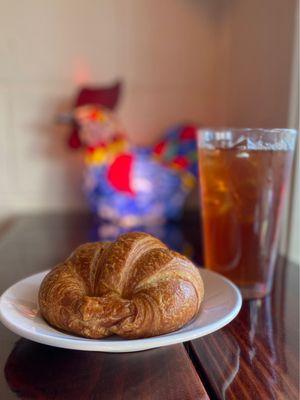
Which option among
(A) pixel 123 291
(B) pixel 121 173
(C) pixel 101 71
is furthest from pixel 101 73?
(A) pixel 123 291

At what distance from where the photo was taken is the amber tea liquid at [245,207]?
21.1 inches

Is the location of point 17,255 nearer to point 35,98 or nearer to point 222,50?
point 35,98

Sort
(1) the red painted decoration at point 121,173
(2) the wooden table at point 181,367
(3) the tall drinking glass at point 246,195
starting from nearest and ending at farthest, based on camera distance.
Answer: (2) the wooden table at point 181,367 → (3) the tall drinking glass at point 246,195 → (1) the red painted decoration at point 121,173

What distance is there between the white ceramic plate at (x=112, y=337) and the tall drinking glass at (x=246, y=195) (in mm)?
91

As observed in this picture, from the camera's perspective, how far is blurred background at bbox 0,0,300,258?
3.28 ft

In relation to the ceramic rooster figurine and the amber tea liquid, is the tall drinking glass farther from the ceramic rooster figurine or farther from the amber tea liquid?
the ceramic rooster figurine

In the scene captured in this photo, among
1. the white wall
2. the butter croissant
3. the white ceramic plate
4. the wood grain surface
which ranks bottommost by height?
the wood grain surface

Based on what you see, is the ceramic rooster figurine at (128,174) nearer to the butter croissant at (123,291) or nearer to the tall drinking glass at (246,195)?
the tall drinking glass at (246,195)

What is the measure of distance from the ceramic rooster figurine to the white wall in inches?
4.1

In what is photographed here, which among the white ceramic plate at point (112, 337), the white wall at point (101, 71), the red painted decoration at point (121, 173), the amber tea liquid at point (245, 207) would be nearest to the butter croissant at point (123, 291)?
the white ceramic plate at point (112, 337)

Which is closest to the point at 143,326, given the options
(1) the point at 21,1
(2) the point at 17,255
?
(2) the point at 17,255

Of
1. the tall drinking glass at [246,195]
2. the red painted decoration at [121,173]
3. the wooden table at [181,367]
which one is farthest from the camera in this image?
the red painted decoration at [121,173]

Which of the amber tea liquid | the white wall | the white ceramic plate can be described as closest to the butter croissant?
the white ceramic plate

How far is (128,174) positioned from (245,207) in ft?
1.36
